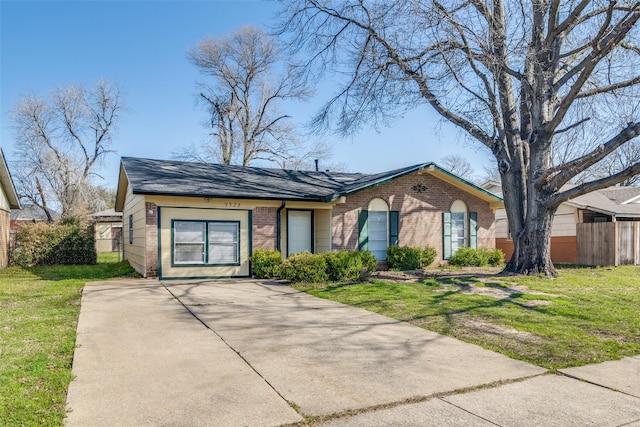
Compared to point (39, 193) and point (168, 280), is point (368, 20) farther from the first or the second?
point (39, 193)

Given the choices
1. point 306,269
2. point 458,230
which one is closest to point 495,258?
point 458,230

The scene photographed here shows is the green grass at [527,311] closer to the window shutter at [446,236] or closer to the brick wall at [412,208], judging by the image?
the brick wall at [412,208]

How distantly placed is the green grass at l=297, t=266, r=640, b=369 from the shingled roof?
3941 mm

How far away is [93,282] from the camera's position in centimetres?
1236

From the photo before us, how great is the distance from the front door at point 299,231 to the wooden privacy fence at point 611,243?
11115 millimetres

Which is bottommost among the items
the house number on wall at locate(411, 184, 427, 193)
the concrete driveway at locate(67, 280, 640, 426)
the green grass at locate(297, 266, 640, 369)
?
the green grass at locate(297, 266, 640, 369)

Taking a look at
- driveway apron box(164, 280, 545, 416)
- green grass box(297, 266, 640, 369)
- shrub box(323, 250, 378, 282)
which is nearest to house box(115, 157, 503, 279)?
shrub box(323, 250, 378, 282)

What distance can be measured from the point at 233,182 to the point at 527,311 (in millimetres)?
10080

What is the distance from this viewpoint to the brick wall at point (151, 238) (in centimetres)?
1296

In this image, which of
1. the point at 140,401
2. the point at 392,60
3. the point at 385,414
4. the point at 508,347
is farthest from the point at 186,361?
the point at 392,60

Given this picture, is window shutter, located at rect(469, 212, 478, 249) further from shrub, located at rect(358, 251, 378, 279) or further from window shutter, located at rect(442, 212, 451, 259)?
shrub, located at rect(358, 251, 378, 279)

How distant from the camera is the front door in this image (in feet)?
51.0

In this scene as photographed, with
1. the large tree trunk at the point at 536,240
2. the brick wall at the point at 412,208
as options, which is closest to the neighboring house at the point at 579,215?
the brick wall at the point at 412,208

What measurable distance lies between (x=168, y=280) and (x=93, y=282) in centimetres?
192
